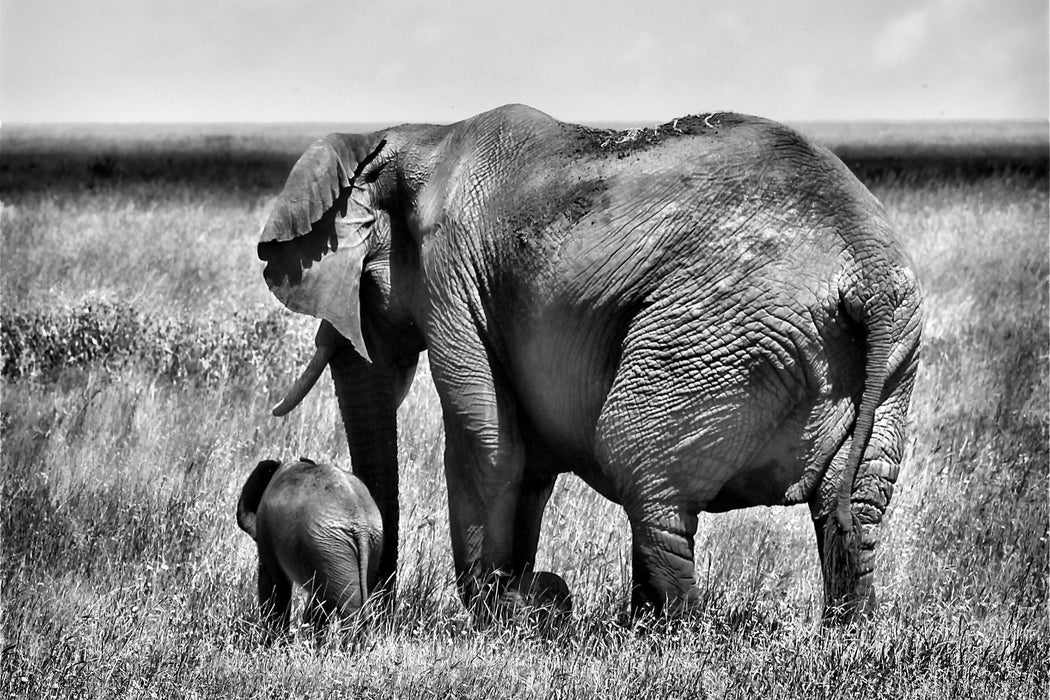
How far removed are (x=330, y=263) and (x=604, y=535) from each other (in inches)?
108

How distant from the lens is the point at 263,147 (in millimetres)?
50688

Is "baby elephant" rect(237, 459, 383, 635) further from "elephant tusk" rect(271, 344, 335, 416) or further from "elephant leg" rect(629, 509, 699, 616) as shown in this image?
"elephant leg" rect(629, 509, 699, 616)

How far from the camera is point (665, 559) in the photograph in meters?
6.91

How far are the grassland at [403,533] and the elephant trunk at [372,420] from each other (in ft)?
1.59

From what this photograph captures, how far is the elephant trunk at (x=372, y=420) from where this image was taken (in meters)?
8.30

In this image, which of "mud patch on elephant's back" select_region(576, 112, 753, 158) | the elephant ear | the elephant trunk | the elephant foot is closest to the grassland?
the elephant foot

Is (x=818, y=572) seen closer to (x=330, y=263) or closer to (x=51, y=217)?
(x=330, y=263)

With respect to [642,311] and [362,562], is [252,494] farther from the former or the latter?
[642,311]

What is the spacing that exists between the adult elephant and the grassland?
494mm

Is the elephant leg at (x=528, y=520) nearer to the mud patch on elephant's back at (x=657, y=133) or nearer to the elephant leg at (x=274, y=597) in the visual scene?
the elephant leg at (x=274, y=597)

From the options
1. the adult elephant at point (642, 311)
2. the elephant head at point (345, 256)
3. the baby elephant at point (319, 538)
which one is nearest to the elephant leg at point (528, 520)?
the adult elephant at point (642, 311)

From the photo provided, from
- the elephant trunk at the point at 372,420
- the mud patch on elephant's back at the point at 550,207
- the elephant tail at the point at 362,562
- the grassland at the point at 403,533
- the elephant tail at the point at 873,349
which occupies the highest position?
the mud patch on elephant's back at the point at 550,207

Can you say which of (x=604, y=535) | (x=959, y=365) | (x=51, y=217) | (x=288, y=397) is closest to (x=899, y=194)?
(x=959, y=365)

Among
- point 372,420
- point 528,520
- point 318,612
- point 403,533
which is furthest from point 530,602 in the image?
point 403,533
